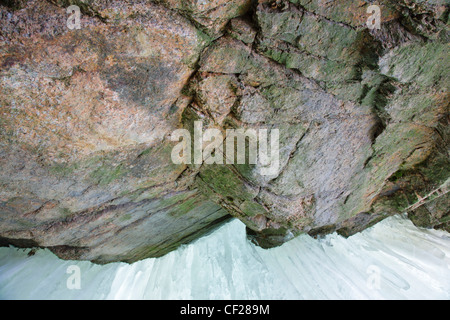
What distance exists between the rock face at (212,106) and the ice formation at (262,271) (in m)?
0.60

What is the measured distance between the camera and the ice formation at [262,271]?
14.5 feet

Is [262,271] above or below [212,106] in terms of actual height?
below

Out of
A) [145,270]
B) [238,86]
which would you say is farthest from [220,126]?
[145,270]

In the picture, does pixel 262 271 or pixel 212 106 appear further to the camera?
pixel 262 271

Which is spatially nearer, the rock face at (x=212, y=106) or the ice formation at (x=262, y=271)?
the rock face at (x=212, y=106)

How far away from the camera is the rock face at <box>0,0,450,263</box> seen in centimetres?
240

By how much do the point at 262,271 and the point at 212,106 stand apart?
399 cm

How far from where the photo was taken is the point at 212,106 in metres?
3.14

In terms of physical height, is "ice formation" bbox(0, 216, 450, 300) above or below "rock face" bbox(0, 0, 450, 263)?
below

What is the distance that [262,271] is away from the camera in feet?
18.1

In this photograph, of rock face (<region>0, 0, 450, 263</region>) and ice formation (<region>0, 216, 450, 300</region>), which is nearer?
rock face (<region>0, 0, 450, 263</region>)

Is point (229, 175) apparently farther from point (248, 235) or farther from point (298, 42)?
point (248, 235)

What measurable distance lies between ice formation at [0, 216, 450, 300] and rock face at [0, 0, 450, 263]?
0.60 m
